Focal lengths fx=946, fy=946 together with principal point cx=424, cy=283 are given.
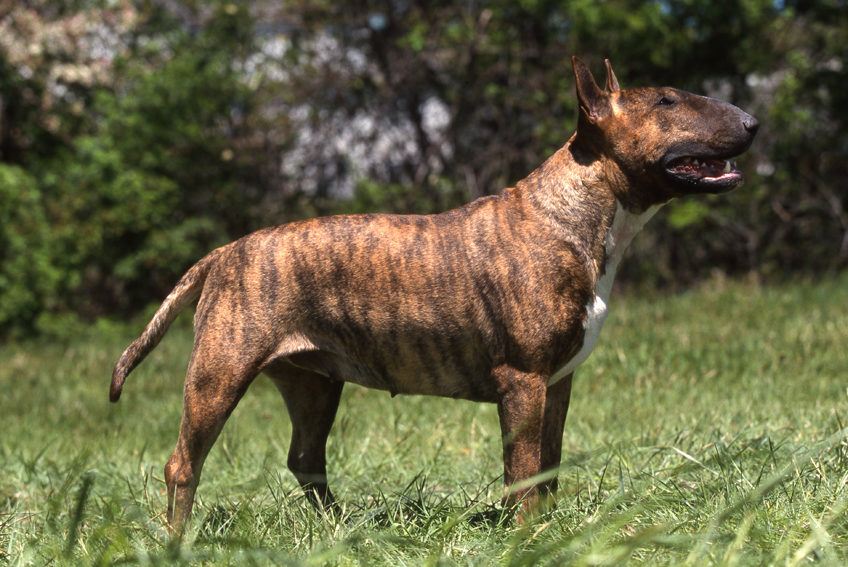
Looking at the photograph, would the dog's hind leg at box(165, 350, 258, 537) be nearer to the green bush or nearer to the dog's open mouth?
the dog's open mouth

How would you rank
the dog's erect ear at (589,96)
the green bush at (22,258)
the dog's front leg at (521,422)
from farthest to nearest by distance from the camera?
the green bush at (22,258), the dog's erect ear at (589,96), the dog's front leg at (521,422)

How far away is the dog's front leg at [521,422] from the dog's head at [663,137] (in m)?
0.80

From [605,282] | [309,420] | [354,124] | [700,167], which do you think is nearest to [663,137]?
[700,167]

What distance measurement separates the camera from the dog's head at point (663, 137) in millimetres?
3555

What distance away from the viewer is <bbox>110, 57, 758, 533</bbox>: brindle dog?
11.6 ft

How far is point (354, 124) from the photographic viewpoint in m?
12.0

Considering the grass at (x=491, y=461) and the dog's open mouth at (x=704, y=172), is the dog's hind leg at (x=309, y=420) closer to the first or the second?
the grass at (x=491, y=461)

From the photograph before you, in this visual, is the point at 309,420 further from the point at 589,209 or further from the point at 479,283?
the point at 589,209

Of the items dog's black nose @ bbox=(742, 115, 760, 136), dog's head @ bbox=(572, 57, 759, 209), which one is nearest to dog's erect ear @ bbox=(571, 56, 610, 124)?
dog's head @ bbox=(572, 57, 759, 209)

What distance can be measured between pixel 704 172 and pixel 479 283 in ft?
3.12

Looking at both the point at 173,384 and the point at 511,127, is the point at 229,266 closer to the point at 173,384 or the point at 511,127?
the point at 173,384

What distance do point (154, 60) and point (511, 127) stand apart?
5443mm

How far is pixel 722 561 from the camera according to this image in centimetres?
256

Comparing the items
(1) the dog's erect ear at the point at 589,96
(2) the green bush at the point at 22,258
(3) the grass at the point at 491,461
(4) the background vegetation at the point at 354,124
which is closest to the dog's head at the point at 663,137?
(1) the dog's erect ear at the point at 589,96
